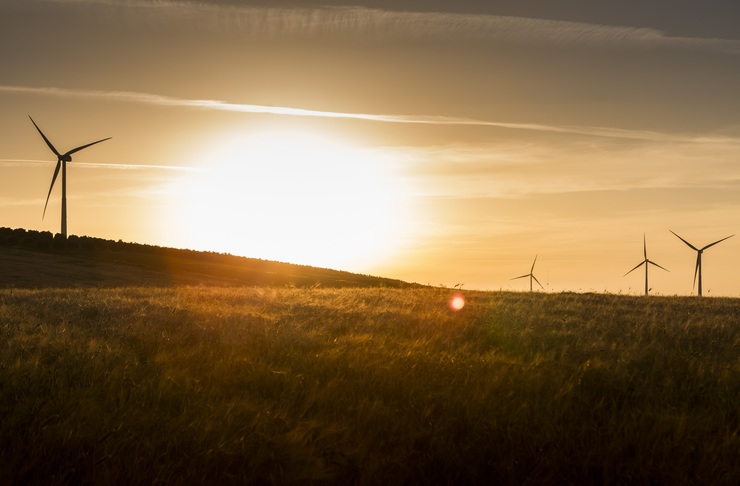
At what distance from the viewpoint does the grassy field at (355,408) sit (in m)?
5.29

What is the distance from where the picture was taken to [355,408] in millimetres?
6465

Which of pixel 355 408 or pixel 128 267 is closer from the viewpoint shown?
pixel 355 408

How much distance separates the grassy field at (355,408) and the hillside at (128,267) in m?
27.5

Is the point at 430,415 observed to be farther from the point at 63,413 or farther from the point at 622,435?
the point at 63,413

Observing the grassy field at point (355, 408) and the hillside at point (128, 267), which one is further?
the hillside at point (128, 267)

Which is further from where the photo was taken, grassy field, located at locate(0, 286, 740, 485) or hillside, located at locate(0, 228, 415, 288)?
hillside, located at locate(0, 228, 415, 288)

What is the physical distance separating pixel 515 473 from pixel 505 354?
4438 mm

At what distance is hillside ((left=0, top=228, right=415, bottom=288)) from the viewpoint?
39147 mm

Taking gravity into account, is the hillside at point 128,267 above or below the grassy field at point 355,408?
above

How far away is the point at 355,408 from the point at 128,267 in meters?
44.2

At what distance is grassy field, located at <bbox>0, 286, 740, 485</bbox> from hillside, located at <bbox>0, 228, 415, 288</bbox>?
2754cm

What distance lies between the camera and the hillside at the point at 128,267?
3915cm

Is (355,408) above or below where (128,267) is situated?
below

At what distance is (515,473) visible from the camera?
5.32 meters
